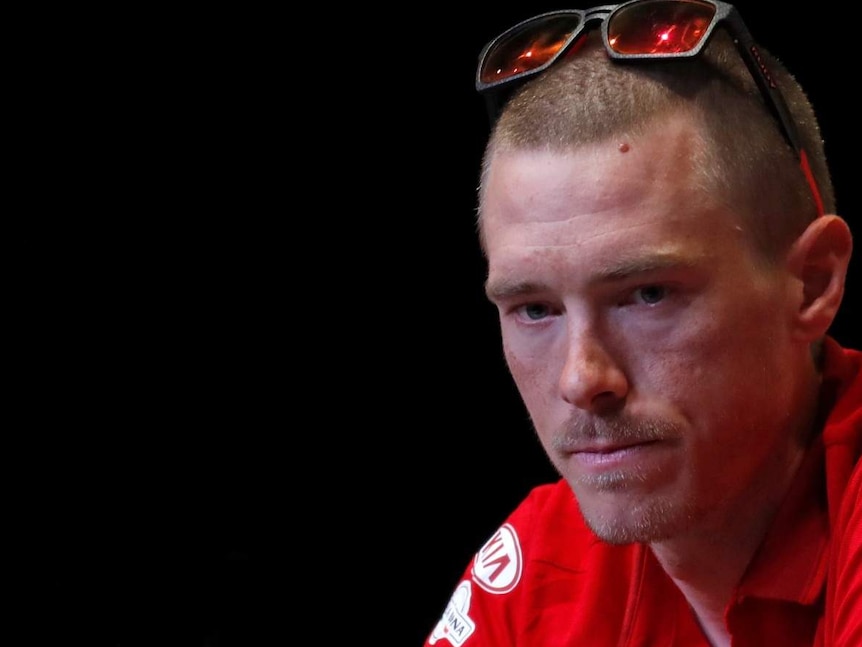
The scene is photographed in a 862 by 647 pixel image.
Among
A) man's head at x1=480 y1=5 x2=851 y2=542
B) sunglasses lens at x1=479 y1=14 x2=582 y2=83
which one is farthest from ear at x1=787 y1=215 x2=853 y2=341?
sunglasses lens at x1=479 y1=14 x2=582 y2=83

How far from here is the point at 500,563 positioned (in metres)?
1.83

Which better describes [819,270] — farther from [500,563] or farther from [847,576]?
[500,563]

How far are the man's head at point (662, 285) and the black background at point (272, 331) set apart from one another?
2.54 ft

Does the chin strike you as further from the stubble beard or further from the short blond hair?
the short blond hair

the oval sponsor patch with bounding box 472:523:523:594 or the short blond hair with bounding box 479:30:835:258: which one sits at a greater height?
the short blond hair with bounding box 479:30:835:258

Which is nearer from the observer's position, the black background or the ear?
the ear

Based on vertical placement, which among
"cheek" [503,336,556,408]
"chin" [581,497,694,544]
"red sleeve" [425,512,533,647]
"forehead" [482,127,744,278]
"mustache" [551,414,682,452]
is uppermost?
"forehead" [482,127,744,278]

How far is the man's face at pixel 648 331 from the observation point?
1.37 meters

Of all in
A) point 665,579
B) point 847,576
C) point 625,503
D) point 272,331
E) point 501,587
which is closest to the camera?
point 847,576

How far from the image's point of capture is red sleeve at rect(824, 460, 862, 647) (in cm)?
125

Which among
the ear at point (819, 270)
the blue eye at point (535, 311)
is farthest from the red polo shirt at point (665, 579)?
the blue eye at point (535, 311)

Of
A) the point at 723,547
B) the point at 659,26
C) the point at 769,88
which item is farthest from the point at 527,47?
the point at 723,547

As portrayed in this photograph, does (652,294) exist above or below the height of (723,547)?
above

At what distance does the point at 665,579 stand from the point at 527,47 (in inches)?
28.6
